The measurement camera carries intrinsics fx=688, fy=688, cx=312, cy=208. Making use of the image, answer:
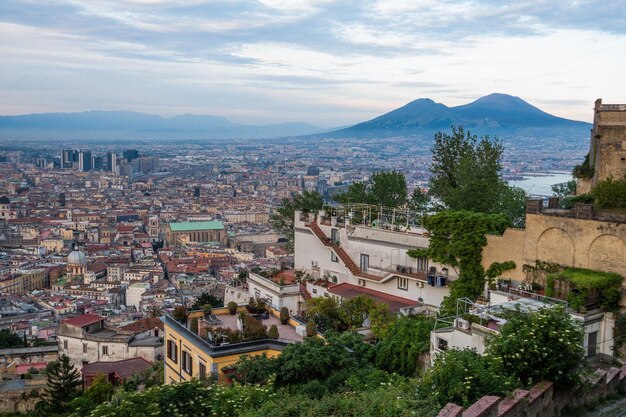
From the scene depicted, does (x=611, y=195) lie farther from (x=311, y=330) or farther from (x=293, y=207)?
(x=293, y=207)

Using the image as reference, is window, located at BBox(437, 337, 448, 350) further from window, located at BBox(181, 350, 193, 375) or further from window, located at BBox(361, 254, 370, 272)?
window, located at BBox(361, 254, 370, 272)

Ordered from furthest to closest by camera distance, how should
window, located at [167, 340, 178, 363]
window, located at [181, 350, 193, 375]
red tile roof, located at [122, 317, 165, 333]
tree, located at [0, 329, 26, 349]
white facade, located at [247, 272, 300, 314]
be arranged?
tree, located at [0, 329, 26, 349] < red tile roof, located at [122, 317, 165, 333] < white facade, located at [247, 272, 300, 314] < window, located at [167, 340, 178, 363] < window, located at [181, 350, 193, 375]

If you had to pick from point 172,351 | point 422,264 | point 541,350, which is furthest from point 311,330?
point 541,350

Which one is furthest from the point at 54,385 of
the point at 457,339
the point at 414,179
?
the point at 414,179

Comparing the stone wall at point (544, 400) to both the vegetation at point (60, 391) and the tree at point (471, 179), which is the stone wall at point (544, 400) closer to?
the tree at point (471, 179)

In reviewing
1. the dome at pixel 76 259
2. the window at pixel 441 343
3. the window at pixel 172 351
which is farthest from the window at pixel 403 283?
the dome at pixel 76 259

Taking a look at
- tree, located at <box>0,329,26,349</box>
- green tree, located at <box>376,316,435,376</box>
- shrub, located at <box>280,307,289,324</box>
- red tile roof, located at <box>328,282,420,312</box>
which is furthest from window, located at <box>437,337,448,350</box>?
tree, located at <box>0,329,26,349</box>
